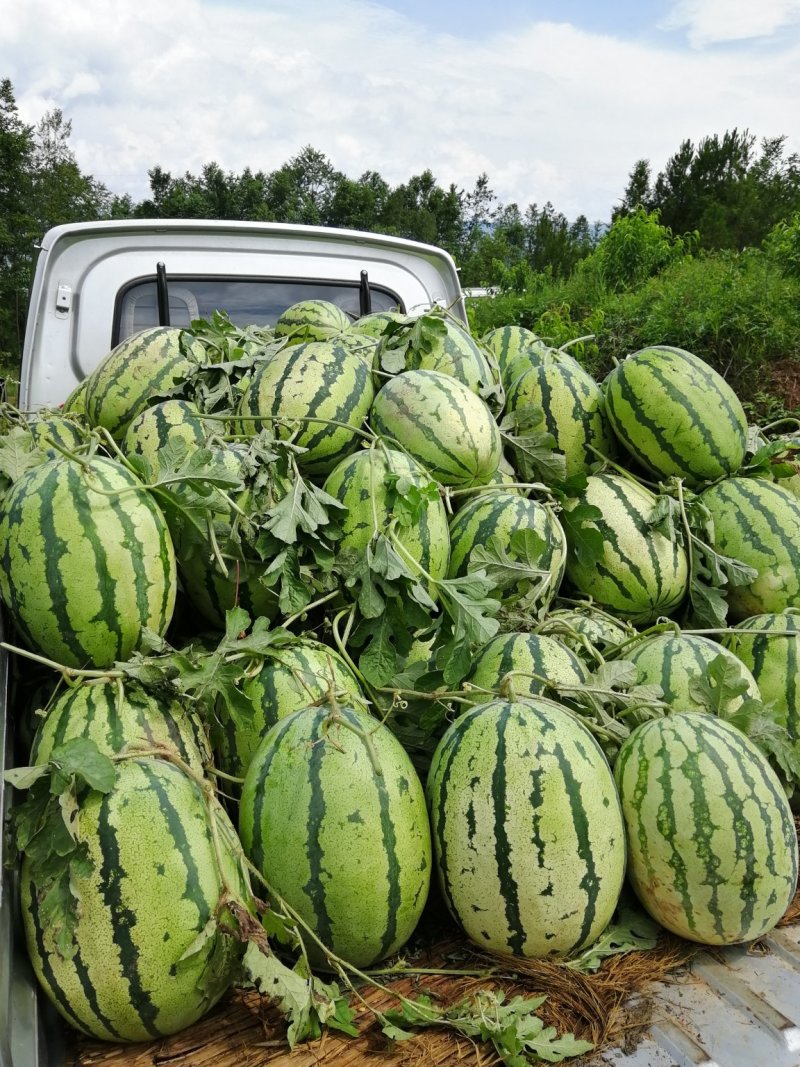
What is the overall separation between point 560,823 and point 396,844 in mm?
335

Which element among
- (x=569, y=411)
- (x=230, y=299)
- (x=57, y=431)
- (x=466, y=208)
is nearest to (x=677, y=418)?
(x=569, y=411)

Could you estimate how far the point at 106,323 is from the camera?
4.26 m

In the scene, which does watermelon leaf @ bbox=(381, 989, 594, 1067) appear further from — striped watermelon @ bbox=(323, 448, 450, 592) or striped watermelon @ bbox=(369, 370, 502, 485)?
striped watermelon @ bbox=(369, 370, 502, 485)

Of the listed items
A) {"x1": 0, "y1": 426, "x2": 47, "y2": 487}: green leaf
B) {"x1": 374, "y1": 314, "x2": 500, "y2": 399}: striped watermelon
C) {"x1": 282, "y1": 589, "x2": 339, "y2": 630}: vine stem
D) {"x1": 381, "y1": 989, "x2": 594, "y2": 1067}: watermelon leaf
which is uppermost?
{"x1": 374, "y1": 314, "x2": 500, "y2": 399}: striped watermelon

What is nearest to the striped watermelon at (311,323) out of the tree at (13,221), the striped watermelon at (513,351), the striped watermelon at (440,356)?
the striped watermelon at (440,356)

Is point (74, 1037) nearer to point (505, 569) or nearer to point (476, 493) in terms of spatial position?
point (505, 569)

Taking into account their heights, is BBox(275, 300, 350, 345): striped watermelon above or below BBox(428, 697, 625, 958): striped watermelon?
above

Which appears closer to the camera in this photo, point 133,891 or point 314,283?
point 133,891

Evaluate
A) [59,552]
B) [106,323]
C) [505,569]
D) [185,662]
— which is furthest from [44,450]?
[106,323]

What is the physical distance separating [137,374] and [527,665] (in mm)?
1654

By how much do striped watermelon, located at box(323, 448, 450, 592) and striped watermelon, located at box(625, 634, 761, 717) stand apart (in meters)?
0.60

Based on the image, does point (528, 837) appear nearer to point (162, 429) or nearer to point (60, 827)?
point (60, 827)

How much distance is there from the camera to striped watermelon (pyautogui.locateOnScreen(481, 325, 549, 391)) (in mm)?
3414

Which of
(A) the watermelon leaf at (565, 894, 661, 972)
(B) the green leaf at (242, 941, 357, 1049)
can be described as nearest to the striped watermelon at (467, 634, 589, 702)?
(A) the watermelon leaf at (565, 894, 661, 972)
